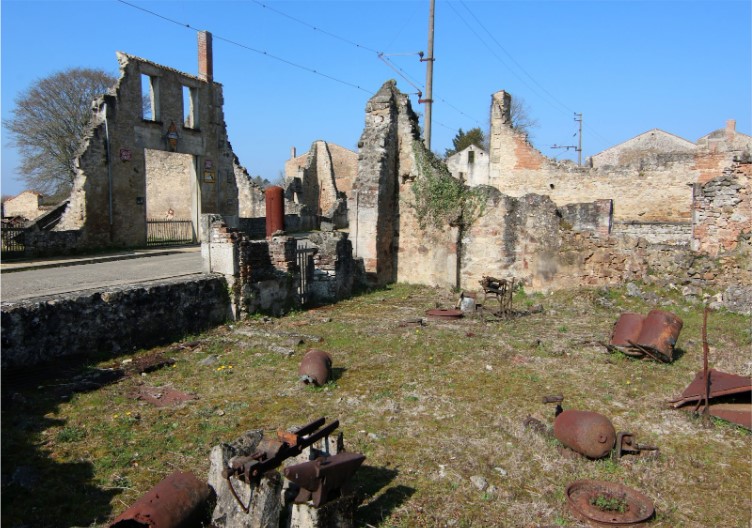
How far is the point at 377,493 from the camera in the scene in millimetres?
4461

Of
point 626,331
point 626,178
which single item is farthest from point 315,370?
point 626,178

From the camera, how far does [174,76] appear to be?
20.8m

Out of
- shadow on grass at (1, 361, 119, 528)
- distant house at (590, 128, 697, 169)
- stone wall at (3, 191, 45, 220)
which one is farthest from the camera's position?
distant house at (590, 128, 697, 169)

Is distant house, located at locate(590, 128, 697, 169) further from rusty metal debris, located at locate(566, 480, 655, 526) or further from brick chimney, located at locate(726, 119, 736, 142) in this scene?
rusty metal debris, located at locate(566, 480, 655, 526)

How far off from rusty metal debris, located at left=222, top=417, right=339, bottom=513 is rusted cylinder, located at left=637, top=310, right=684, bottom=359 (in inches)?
235

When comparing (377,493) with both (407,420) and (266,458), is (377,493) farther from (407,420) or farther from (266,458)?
(407,420)

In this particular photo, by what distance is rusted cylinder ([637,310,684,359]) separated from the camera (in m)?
8.01

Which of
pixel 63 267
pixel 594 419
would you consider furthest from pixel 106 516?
pixel 63 267

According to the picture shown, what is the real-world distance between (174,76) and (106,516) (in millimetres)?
19775

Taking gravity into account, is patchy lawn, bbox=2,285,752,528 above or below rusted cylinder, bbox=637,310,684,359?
below

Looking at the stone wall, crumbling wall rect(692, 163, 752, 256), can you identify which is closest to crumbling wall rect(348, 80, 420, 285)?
crumbling wall rect(692, 163, 752, 256)

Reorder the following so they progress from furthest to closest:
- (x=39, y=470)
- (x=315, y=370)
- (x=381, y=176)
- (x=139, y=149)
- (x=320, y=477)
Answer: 1. (x=139, y=149)
2. (x=381, y=176)
3. (x=315, y=370)
4. (x=39, y=470)
5. (x=320, y=477)

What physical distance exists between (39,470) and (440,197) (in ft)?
37.6

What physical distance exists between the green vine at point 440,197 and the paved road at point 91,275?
6.07 metres
